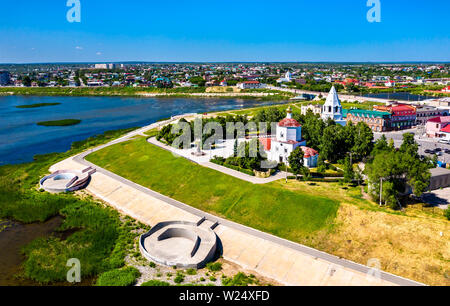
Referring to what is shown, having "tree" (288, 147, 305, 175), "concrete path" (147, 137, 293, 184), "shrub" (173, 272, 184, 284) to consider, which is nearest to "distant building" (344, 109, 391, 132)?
"tree" (288, 147, 305, 175)

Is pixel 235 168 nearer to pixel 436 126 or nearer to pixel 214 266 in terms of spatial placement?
pixel 214 266

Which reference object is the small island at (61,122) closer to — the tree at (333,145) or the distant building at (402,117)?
the tree at (333,145)

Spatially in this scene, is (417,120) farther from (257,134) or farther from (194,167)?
(194,167)

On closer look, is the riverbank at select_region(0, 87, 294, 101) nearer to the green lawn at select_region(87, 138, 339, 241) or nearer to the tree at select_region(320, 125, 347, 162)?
the tree at select_region(320, 125, 347, 162)

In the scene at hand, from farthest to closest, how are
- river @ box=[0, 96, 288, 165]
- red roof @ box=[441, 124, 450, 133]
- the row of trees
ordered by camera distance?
river @ box=[0, 96, 288, 165]
red roof @ box=[441, 124, 450, 133]
the row of trees

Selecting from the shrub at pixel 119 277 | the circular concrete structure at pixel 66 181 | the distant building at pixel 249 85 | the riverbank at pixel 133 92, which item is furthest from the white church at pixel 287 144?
the distant building at pixel 249 85

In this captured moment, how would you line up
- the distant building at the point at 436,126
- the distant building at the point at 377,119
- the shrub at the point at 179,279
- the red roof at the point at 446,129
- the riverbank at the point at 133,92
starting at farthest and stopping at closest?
the riverbank at the point at 133,92 < the distant building at the point at 377,119 < the distant building at the point at 436,126 < the red roof at the point at 446,129 < the shrub at the point at 179,279

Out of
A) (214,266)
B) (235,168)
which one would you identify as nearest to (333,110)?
(235,168)
